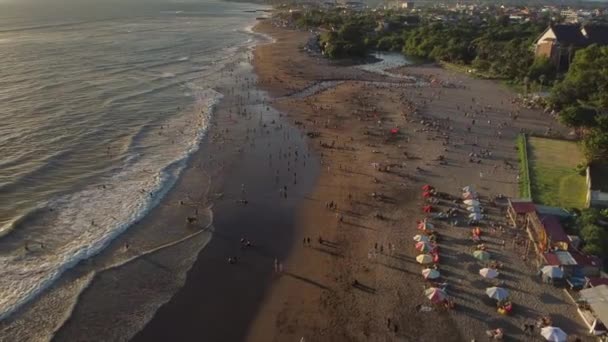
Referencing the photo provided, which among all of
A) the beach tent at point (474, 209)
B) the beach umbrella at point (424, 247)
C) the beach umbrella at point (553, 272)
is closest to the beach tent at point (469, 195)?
the beach tent at point (474, 209)

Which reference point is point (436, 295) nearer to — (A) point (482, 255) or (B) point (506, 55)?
(A) point (482, 255)

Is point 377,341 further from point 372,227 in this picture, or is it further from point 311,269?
point 372,227

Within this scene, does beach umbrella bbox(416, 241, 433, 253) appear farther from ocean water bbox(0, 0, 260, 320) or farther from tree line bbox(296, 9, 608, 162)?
tree line bbox(296, 9, 608, 162)

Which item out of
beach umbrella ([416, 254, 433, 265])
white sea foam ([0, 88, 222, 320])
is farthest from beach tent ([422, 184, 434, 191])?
white sea foam ([0, 88, 222, 320])

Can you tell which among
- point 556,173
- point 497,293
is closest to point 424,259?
point 497,293

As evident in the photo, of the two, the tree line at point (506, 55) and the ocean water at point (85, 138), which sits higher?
the tree line at point (506, 55)

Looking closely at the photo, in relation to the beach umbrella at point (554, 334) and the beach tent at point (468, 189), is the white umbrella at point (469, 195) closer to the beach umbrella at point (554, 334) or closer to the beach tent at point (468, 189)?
the beach tent at point (468, 189)
